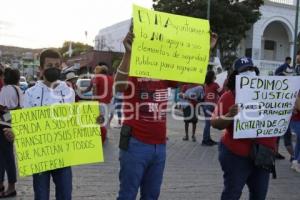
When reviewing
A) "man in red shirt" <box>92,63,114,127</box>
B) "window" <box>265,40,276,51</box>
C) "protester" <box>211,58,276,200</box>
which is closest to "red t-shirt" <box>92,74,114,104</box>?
"man in red shirt" <box>92,63,114,127</box>

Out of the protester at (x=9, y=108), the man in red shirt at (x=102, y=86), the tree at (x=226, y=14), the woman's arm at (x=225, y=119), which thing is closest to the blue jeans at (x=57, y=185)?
the woman's arm at (x=225, y=119)

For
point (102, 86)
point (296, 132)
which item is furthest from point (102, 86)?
point (296, 132)

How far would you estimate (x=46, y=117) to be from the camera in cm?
442

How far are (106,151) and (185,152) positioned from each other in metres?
1.67

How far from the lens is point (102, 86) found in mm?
12102

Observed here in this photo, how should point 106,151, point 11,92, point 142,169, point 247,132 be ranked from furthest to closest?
point 106,151
point 11,92
point 247,132
point 142,169

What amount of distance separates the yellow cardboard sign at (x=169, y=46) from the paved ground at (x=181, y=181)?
106 inches

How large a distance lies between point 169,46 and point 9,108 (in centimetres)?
279

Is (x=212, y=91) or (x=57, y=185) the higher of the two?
(x=212, y=91)

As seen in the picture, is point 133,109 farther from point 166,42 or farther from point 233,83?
point 233,83

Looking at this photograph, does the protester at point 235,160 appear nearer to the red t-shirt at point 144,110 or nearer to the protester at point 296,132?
the red t-shirt at point 144,110

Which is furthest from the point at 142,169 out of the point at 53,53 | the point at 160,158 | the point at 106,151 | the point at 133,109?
the point at 106,151

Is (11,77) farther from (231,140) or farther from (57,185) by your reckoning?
(231,140)

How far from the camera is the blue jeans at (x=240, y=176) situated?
4527 mm
